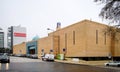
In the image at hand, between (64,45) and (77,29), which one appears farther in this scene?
(64,45)

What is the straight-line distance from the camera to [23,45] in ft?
437

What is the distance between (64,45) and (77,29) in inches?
382

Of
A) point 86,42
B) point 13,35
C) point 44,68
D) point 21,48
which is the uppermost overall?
point 13,35

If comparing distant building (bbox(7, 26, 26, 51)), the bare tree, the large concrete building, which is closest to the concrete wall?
distant building (bbox(7, 26, 26, 51))

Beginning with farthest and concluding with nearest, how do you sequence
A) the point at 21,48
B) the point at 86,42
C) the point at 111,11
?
1. the point at 21,48
2. the point at 86,42
3. the point at 111,11

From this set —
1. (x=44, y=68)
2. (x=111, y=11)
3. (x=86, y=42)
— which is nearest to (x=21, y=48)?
(x=86, y=42)

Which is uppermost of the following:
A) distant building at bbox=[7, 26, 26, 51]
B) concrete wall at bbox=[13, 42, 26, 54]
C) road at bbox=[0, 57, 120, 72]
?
distant building at bbox=[7, 26, 26, 51]

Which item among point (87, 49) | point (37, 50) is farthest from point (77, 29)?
point (37, 50)

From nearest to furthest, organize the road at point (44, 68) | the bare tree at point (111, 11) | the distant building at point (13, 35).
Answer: the bare tree at point (111, 11)
the road at point (44, 68)
the distant building at point (13, 35)

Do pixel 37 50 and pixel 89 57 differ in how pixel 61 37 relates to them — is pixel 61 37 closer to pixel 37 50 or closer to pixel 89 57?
pixel 89 57

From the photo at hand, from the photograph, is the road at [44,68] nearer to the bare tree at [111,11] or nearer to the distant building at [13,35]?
the bare tree at [111,11]

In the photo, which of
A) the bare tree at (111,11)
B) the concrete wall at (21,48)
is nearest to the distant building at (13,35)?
the concrete wall at (21,48)

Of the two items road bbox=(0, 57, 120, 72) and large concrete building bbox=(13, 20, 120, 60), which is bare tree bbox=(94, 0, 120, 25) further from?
large concrete building bbox=(13, 20, 120, 60)

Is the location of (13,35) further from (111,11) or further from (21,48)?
(111,11)
